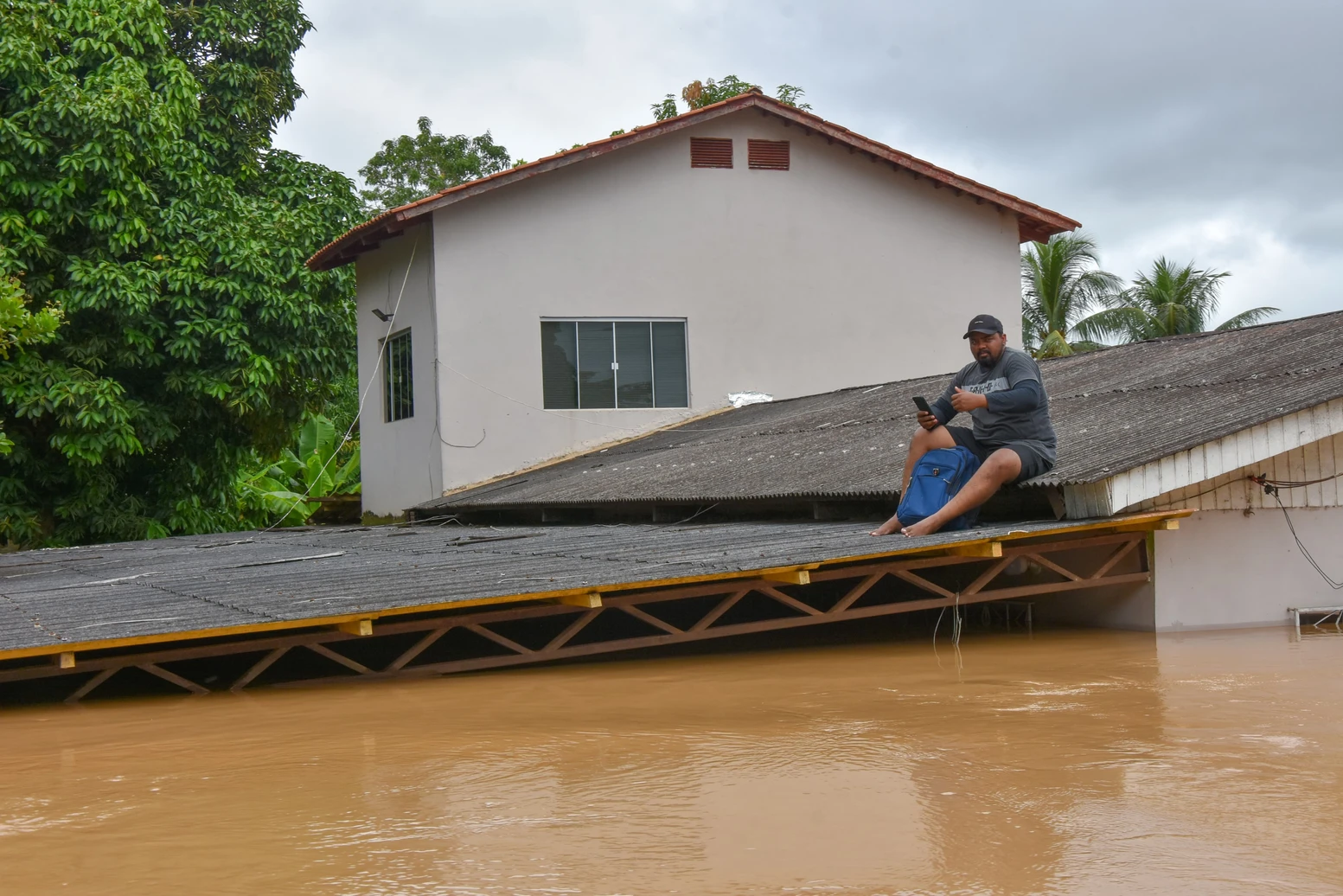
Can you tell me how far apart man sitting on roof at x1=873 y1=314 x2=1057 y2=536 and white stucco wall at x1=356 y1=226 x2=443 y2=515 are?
9.84m

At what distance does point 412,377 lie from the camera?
742 inches

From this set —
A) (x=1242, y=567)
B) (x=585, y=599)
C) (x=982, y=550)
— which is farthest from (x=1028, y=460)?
(x=585, y=599)

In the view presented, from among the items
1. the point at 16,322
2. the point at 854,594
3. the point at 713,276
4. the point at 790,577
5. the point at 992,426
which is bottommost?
the point at 854,594

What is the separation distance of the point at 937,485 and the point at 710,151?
1082cm

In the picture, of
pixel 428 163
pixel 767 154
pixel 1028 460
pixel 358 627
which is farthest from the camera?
pixel 428 163

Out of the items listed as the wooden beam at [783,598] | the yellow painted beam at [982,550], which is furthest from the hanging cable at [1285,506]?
the wooden beam at [783,598]

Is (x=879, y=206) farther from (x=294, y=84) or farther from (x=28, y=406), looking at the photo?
(x=28, y=406)

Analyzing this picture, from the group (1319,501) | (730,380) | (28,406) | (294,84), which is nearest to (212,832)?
(1319,501)

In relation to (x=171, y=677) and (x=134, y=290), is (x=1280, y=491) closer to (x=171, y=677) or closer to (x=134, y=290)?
(x=171, y=677)

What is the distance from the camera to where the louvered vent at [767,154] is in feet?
62.3

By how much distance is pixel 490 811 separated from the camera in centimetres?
497

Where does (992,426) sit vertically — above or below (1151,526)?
above

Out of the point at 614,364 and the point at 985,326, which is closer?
the point at 985,326

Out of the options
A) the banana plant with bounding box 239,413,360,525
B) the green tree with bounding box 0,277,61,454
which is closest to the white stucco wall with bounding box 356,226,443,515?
the banana plant with bounding box 239,413,360,525
